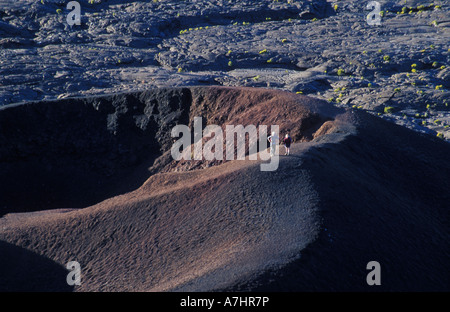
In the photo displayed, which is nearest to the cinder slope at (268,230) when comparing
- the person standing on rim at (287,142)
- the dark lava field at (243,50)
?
the person standing on rim at (287,142)

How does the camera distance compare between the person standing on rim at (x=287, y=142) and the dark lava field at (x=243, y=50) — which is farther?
the dark lava field at (x=243, y=50)

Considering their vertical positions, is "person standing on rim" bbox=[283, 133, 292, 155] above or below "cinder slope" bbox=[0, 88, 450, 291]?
above

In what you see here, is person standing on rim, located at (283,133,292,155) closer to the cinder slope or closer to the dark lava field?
the cinder slope

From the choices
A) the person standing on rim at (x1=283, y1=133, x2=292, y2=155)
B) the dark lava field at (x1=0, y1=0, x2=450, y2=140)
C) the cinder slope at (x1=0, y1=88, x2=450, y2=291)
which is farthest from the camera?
the dark lava field at (x1=0, y1=0, x2=450, y2=140)

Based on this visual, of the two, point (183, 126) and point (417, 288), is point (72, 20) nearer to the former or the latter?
point (183, 126)

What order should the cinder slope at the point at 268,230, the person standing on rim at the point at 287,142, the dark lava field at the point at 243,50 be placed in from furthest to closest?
the dark lava field at the point at 243,50 → the person standing on rim at the point at 287,142 → the cinder slope at the point at 268,230

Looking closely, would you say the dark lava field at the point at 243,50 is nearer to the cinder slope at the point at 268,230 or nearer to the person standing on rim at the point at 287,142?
the cinder slope at the point at 268,230

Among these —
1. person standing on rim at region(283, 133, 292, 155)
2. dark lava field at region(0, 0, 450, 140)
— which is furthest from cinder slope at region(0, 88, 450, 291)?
dark lava field at region(0, 0, 450, 140)
